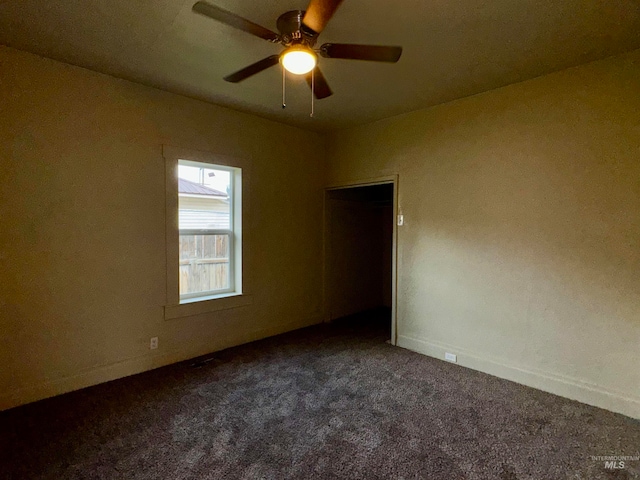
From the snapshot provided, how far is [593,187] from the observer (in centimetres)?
256

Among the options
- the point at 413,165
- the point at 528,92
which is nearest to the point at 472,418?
the point at 413,165

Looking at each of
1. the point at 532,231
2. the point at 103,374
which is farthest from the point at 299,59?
the point at 103,374

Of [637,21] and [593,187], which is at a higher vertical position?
[637,21]

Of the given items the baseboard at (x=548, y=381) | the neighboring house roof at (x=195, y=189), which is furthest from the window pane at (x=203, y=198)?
the baseboard at (x=548, y=381)

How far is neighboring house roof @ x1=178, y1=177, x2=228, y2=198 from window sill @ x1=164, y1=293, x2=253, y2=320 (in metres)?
1.15

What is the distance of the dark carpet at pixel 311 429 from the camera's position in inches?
74.1

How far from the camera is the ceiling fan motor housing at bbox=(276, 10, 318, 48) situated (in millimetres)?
1897

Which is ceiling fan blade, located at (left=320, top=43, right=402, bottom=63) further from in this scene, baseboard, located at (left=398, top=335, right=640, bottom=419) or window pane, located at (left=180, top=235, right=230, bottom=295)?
baseboard, located at (left=398, top=335, right=640, bottom=419)

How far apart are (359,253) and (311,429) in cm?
332

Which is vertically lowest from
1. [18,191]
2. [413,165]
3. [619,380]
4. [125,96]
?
[619,380]

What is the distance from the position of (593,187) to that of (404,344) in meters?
2.34

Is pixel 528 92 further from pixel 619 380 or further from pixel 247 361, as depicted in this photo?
pixel 247 361

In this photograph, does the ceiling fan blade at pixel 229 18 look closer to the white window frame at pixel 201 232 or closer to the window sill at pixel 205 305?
the white window frame at pixel 201 232

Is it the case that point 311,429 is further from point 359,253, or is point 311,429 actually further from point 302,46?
point 359,253
